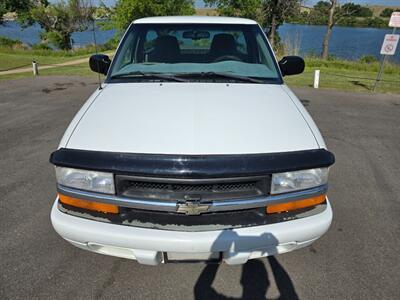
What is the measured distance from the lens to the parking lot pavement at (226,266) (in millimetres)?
2445

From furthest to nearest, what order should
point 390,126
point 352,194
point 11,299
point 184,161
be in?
point 390,126 < point 352,194 < point 11,299 < point 184,161

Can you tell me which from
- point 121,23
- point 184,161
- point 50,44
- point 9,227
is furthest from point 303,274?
point 50,44

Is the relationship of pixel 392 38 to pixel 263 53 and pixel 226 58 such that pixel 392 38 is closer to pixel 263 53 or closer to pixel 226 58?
pixel 263 53

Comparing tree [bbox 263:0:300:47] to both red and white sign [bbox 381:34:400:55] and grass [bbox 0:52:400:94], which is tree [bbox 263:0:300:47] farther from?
red and white sign [bbox 381:34:400:55]

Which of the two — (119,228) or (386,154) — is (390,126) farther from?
(119,228)

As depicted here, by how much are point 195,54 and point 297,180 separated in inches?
79.0

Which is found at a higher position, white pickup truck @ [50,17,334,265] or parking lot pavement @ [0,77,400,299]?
white pickup truck @ [50,17,334,265]

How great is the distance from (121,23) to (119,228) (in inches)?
→ 938

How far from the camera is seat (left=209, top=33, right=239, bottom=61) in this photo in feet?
11.7

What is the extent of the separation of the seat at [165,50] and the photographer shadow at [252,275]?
2.11 m

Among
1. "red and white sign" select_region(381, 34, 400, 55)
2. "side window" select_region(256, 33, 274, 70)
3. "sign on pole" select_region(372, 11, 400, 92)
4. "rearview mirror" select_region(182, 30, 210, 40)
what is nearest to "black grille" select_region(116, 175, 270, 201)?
"side window" select_region(256, 33, 274, 70)

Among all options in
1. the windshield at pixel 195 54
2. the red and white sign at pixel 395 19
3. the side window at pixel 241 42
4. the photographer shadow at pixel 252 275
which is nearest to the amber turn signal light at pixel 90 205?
the photographer shadow at pixel 252 275

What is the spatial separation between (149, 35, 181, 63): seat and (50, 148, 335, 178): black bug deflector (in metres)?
1.72

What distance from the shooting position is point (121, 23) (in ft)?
76.6
